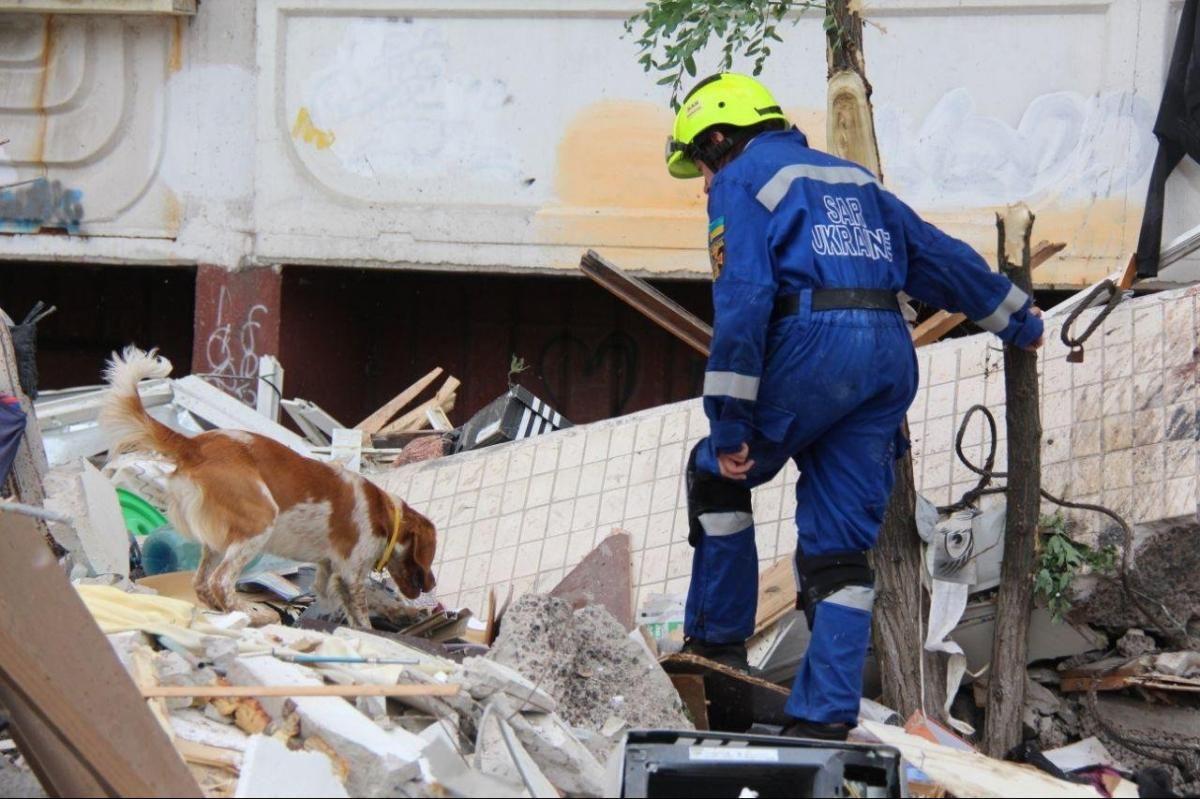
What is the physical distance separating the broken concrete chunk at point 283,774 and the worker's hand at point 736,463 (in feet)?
5.50

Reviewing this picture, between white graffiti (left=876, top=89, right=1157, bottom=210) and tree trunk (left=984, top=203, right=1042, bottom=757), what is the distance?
15.5 ft

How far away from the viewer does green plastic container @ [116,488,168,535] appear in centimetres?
792

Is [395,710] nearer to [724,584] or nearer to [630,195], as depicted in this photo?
[724,584]

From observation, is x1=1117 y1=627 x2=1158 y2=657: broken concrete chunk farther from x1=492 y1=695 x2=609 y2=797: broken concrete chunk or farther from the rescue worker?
x1=492 y1=695 x2=609 y2=797: broken concrete chunk

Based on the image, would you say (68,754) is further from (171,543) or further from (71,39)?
(71,39)

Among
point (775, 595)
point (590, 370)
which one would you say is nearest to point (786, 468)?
point (775, 595)

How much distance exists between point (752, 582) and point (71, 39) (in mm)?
8301

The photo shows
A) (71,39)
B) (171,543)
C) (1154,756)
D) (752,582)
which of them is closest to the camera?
(752,582)

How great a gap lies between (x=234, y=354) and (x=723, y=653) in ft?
22.3

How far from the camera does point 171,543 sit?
7297mm

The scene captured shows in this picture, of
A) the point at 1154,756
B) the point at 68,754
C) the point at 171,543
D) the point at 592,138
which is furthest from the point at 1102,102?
the point at 68,754

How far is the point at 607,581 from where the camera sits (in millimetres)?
6906

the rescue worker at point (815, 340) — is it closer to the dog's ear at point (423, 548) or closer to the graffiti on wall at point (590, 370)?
the dog's ear at point (423, 548)

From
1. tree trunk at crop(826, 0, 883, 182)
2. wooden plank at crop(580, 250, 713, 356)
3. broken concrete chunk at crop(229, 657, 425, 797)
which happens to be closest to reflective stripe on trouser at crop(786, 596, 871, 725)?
broken concrete chunk at crop(229, 657, 425, 797)
